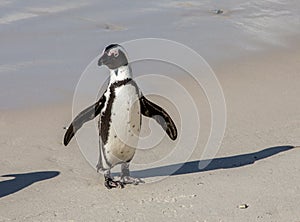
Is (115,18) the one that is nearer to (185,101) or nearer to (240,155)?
(185,101)

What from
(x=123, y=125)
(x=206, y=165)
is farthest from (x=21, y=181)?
(x=206, y=165)

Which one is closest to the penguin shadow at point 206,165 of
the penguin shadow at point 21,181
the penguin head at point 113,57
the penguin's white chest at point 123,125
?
the penguin's white chest at point 123,125

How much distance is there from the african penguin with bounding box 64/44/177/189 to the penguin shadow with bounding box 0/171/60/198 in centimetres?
44

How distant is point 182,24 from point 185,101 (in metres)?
3.20

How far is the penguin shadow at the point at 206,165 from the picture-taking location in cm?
565

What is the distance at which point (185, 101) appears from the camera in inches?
290

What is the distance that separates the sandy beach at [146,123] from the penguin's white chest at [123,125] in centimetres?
25

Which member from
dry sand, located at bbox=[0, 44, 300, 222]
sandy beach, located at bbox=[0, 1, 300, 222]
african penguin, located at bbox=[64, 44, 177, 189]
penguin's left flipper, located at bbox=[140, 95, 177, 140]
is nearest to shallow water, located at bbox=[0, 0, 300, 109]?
sandy beach, located at bbox=[0, 1, 300, 222]

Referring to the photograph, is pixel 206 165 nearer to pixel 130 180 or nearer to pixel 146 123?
pixel 130 180

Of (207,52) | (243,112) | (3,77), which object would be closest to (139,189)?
(243,112)

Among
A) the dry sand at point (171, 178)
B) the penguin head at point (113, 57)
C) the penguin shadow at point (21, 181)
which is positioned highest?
the penguin head at point (113, 57)

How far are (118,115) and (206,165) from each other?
3.01 feet

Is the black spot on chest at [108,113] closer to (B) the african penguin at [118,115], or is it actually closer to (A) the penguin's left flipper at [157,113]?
(B) the african penguin at [118,115]

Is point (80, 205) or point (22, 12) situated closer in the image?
point (80, 205)
